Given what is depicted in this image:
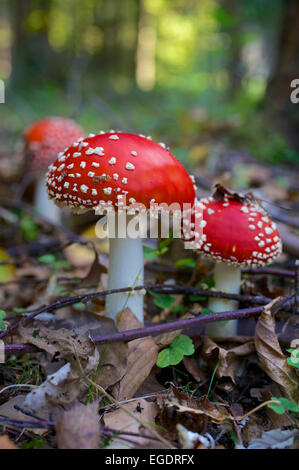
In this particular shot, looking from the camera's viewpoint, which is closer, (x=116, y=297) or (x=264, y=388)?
(x=264, y=388)

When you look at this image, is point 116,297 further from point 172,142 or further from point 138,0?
point 138,0

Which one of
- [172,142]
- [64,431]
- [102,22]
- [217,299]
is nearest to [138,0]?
[102,22]

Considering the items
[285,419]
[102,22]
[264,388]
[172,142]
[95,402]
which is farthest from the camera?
[102,22]

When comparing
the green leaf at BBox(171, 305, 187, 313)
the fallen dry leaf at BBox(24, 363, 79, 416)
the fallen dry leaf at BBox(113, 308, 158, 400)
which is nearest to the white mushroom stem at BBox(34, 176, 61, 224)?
the green leaf at BBox(171, 305, 187, 313)

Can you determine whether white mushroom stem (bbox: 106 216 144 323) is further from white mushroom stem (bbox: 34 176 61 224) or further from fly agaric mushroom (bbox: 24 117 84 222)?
white mushroom stem (bbox: 34 176 61 224)

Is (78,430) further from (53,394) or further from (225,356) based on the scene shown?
(225,356)
